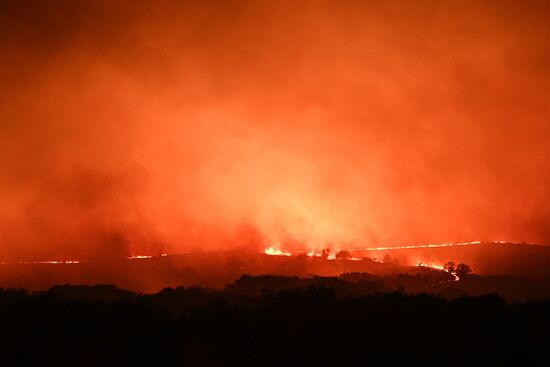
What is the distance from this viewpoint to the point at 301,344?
363 inches

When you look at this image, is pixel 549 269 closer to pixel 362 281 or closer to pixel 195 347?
pixel 362 281

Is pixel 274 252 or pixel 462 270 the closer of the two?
pixel 462 270

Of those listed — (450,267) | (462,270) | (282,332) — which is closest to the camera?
(282,332)

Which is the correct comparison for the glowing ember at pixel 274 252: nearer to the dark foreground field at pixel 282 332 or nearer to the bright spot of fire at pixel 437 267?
the bright spot of fire at pixel 437 267

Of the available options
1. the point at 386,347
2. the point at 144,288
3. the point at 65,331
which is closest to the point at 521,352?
the point at 386,347

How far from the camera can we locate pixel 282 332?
378 inches

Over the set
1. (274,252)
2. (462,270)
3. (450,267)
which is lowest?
(462,270)

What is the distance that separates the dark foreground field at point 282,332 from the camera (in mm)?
8938

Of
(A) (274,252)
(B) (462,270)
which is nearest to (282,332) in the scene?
(B) (462,270)

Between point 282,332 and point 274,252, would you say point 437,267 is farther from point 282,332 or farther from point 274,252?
point 282,332

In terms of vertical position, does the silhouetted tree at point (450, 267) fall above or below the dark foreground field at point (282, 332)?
above

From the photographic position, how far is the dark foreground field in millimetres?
8938

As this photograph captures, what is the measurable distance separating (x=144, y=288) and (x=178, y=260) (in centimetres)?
338

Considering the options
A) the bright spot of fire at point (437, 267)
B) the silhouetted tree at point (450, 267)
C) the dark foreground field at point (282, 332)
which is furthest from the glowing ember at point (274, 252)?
the dark foreground field at point (282, 332)
